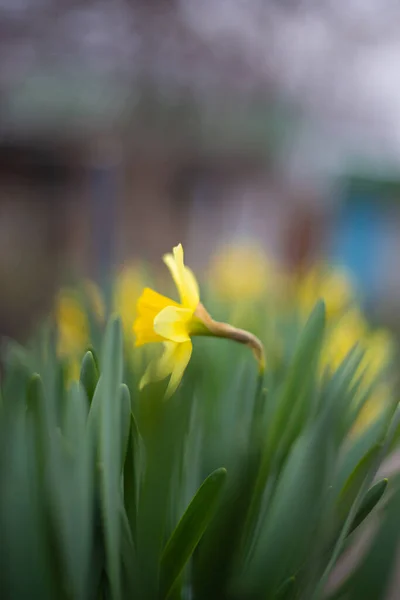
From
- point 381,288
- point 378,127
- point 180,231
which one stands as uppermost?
point 378,127

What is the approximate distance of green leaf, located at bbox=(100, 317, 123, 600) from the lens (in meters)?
0.24

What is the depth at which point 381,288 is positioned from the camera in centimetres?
408

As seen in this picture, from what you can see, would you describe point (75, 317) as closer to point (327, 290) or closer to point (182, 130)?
point (327, 290)

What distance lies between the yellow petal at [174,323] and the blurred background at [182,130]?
0.36 metres

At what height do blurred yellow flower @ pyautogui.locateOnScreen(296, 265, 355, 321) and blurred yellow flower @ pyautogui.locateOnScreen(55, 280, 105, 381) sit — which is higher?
blurred yellow flower @ pyautogui.locateOnScreen(296, 265, 355, 321)

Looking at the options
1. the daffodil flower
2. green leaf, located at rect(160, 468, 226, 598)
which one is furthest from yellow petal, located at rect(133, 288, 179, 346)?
green leaf, located at rect(160, 468, 226, 598)

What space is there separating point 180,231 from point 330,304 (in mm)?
2403

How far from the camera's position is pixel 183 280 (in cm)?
35

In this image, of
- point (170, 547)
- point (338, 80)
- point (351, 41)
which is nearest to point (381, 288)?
point (338, 80)

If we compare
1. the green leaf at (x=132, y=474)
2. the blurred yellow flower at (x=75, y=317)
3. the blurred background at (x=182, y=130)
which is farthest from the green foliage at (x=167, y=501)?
the blurred background at (x=182, y=130)

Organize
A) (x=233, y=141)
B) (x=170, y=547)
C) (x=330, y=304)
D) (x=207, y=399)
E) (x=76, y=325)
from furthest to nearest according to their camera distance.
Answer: (x=233, y=141), (x=330, y=304), (x=76, y=325), (x=207, y=399), (x=170, y=547)

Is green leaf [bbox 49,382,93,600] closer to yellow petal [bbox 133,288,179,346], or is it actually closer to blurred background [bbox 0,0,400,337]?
yellow petal [bbox 133,288,179,346]

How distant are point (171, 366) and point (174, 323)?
26mm

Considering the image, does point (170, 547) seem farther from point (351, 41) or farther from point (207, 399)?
point (351, 41)
